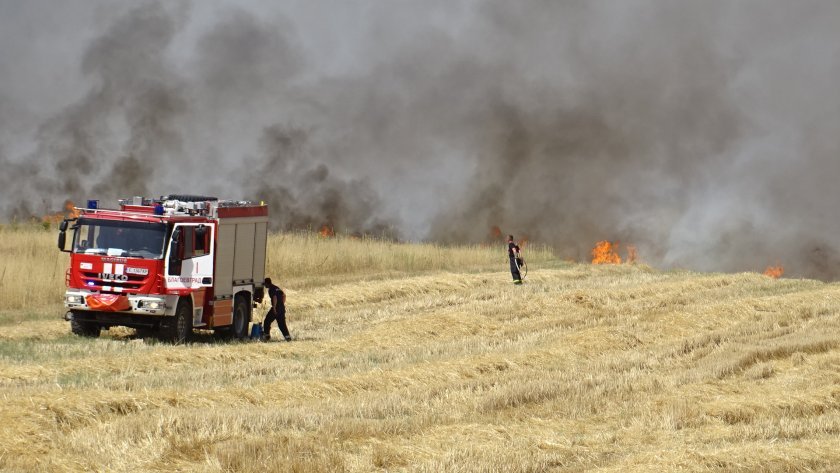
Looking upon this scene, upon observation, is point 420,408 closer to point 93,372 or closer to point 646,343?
point 93,372

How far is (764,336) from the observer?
69.1ft

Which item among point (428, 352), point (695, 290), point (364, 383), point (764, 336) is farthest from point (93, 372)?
point (695, 290)

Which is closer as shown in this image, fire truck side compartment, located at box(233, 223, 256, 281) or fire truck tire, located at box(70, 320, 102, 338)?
fire truck tire, located at box(70, 320, 102, 338)

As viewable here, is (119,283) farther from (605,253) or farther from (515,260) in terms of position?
(605,253)

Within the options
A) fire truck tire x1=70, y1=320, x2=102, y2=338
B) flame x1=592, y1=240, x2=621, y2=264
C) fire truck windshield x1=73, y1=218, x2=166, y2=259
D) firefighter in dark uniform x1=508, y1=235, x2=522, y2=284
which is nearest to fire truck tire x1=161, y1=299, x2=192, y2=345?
fire truck windshield x1=73, y1=218, x2=166, y2=259

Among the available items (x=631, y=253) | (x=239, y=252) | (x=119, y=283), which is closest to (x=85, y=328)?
(x=119, y=283)

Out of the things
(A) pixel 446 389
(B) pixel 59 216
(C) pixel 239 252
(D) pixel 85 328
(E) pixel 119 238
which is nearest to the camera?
(A) pixel 446 389

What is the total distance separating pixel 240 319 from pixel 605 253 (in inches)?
980

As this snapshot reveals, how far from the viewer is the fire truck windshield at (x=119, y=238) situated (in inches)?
855

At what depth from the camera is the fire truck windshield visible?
2172cm

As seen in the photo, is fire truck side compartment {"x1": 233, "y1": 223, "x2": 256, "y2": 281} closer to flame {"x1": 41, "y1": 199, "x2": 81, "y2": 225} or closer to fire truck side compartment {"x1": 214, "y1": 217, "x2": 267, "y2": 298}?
fire truck side compartment {"x1": 214, "y1": 217, "x2": 267, "y2": 298}

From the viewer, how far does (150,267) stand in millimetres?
21547

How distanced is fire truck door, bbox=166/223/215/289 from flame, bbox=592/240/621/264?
1001 inches

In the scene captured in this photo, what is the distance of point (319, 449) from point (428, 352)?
8.33 m
